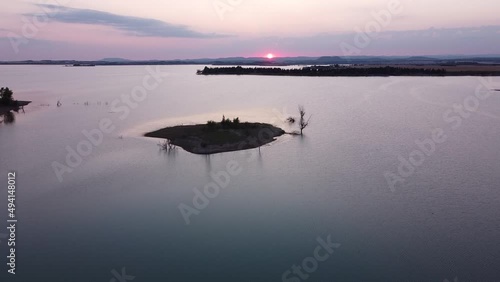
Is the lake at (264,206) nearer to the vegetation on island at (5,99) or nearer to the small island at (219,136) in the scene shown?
the small island at (219,136)

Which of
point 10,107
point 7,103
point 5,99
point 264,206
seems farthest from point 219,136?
point 5,99

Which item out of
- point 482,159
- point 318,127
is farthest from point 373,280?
point 318,127

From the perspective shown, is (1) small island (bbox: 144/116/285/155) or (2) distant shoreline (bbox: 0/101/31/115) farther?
(2) distant shoreline (bbox: 0/101/31/115)

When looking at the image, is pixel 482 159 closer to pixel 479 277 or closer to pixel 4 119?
pixel 479 277

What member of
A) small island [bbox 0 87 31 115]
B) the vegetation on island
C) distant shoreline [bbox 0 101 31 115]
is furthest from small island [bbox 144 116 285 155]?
the vegetation on island

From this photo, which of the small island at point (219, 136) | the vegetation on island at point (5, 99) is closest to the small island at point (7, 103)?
the vegetation on island at point (5, 99)

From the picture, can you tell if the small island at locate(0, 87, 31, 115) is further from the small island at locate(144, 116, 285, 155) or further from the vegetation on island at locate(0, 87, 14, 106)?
the small island at locate(144, 116, 285, 155)
